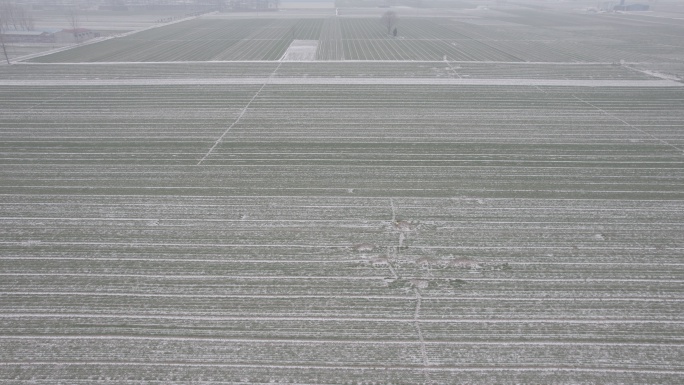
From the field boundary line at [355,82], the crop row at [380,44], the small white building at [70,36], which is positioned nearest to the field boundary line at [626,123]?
the field boundary line at [355,82]

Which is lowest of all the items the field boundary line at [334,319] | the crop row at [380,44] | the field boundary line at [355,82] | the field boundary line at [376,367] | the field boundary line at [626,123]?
the field boundary line at [376,367]

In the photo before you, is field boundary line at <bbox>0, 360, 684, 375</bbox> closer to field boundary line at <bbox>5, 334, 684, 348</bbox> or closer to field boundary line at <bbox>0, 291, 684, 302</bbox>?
field boundary line at <bbox>5, 334, 684, 348</bbox>

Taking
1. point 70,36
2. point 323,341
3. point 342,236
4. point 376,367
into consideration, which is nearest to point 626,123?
point 342,236

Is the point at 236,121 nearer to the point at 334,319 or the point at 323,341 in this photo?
the point at 334,319

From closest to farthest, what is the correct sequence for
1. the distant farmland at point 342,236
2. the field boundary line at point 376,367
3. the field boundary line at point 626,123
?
the field boundary line at point 376,367 < the distant farmland at point 342,236 < the field boundary line at point 626,123

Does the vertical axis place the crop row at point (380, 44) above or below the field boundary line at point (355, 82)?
above

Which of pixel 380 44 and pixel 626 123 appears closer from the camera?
pixel 626 123

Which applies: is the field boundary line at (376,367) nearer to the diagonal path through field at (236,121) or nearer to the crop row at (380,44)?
the diagonal path through field at (236,121)

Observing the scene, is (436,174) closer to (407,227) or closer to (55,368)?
(407,227)

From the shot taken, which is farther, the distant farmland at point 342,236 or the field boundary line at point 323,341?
the field boundary line at point 323,341
